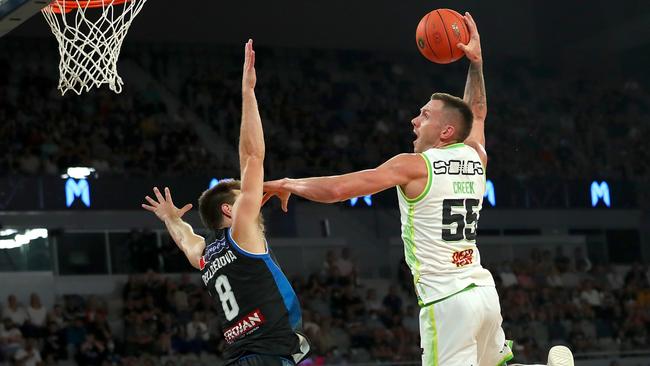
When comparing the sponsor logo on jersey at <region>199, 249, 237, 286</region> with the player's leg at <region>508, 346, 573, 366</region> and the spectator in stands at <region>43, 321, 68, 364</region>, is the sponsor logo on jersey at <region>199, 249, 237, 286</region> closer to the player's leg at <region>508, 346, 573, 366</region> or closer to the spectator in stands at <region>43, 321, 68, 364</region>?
the player's leg at <region>508, 346, 573, 366</region>

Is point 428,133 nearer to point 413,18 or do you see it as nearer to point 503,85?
point 413,18

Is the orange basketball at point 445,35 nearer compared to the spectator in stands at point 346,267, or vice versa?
the orange basketball at point 445,35

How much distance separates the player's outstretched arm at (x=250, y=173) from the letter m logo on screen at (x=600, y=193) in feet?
55.0

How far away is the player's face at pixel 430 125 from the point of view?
18.4ft

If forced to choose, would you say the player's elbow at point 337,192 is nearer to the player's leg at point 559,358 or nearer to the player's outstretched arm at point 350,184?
the player's outstretched arm at point 350,184

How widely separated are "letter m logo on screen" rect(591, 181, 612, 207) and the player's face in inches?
631

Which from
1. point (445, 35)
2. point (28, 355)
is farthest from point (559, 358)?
point (28, 355)

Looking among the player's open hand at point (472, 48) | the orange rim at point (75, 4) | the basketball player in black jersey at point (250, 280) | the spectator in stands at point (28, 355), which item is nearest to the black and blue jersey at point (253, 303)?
the basketball player in black jersey at point (250, 280)

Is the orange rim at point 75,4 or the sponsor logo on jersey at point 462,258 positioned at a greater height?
the orange rim at point 75,4

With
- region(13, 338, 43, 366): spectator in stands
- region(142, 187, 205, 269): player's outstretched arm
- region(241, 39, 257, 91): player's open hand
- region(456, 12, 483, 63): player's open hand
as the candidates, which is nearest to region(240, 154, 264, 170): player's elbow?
region(241, 39, 257, 91): player's open hand

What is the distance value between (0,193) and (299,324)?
467 inches

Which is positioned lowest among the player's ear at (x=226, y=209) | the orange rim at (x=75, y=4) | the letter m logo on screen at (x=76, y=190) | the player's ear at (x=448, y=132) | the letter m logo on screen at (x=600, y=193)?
the player's ear at (x=226, y=209)

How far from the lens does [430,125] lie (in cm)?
561

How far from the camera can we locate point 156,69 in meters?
21.6
